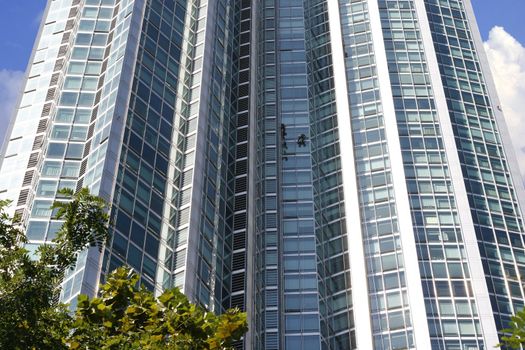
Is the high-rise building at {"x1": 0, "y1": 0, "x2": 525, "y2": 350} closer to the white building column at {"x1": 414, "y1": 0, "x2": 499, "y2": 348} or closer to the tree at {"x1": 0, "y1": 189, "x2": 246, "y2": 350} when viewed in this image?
the white building column at {"x1": 414, "y1": 0, "x2": 499, "y2": 348}

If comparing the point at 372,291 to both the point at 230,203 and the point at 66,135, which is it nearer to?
the point at 230,203

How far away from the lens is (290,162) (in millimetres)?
103125

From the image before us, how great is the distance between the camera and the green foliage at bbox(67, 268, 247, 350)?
22.9 m

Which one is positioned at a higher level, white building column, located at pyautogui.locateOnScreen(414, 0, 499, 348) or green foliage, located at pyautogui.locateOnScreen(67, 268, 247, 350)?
white building column, located at pyautogui.locateOnScreen(414, 0, 499, 348)

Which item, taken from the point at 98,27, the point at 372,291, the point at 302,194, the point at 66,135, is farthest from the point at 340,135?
the point at 66,135

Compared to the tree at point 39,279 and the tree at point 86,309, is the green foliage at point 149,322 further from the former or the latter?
the tree at point 39,279

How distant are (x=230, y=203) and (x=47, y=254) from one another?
207ft

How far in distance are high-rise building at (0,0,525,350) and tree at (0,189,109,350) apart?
117 ft

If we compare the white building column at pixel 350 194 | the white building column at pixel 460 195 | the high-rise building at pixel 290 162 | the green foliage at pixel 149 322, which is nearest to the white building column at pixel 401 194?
the high-rise building at pixel 290 162

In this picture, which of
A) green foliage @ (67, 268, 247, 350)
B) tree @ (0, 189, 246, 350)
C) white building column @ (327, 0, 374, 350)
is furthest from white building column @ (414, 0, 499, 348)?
tree @ (0, 189, 246, 350)

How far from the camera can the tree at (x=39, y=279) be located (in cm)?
2102

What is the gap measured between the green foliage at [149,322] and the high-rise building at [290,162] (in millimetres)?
34850

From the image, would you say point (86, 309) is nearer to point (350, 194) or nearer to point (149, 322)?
point (149, 322)

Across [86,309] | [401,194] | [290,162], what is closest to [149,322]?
[86,309]
